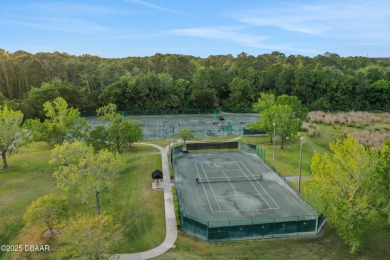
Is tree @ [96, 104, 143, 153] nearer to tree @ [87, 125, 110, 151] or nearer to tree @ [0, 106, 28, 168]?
tree @ [87, 125, 110, 151]

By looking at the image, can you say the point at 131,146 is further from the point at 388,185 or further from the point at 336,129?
the point at 336,129

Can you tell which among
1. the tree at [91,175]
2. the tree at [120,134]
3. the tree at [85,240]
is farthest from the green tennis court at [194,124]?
→ the tree at [85,240]

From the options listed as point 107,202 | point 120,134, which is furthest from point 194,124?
point 107,202

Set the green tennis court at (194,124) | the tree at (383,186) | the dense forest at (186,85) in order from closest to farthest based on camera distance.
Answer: the tree at (383,186)
the green tennis court at (194,124)
the dense forest at (186,85)

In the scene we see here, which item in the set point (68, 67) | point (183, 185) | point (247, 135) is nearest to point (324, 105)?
point (247, 135)

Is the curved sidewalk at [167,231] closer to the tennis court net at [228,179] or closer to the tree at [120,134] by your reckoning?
the tennis court net at [228,179]
